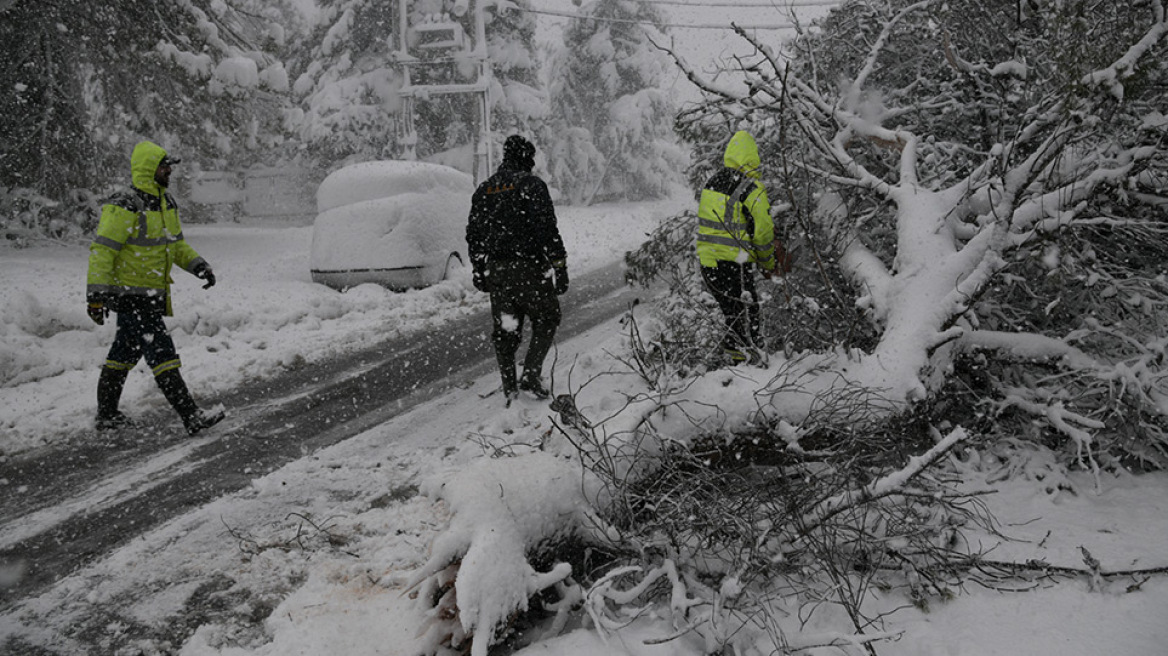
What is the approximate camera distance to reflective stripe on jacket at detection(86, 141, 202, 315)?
4633 millimetres

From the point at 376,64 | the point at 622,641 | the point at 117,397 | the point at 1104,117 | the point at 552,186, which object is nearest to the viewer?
the point at 622,641

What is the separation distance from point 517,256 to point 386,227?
4.94 meters

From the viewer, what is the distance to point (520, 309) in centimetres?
518

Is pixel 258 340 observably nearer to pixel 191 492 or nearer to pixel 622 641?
pixel 191 492

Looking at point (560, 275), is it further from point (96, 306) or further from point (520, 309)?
point (96, 306)

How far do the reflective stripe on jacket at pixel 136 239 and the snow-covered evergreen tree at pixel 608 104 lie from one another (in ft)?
79.5

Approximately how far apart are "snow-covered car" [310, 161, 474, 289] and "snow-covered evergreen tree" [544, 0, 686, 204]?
19020 millimetres

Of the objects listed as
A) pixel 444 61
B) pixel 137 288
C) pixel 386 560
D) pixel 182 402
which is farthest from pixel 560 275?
pixel 444 61

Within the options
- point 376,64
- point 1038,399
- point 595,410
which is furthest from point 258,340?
point 376,64

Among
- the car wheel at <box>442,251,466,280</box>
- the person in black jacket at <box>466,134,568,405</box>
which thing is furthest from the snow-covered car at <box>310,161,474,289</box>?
the person in black jacket at <box>466,134,568,405</box>

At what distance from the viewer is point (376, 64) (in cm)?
2261

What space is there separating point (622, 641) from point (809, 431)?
3.75ft

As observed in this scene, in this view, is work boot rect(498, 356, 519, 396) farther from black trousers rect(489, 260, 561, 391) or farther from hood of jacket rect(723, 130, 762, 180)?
hood of jacket rect(723, 130, 762, 180)

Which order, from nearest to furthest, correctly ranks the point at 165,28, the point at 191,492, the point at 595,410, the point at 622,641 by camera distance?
the point at 622,641
the point at 595,410
the point at 191,492
the point at 165,28
